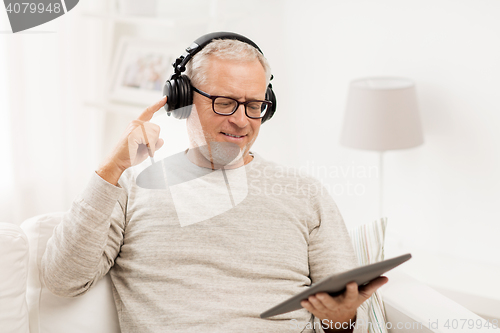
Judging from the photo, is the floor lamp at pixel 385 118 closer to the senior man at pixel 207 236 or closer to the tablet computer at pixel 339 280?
the senior man at pixel 207 236

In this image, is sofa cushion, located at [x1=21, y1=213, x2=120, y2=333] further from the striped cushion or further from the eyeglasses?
the striped cushion

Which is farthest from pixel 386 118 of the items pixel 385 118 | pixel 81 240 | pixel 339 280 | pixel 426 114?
pixel 81 240

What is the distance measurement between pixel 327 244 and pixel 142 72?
1.32 metres

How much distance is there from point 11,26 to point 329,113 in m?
1.43

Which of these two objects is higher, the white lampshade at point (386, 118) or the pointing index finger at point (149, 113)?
the pointing index finger at point (149, 113)

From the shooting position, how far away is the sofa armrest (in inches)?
42.2

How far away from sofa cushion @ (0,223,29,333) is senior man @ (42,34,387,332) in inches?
2.0

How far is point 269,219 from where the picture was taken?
1.18 m

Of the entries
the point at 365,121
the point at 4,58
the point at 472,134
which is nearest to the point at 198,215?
the point at 365,121

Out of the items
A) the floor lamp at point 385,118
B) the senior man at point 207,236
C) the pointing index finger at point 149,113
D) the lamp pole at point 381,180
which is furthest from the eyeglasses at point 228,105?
the lamp pole at point 381,180

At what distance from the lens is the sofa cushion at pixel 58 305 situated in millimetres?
1079

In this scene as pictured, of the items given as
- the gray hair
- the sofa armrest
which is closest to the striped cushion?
the sofa armrest

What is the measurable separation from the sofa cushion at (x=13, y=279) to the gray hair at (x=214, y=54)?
54 centimetres

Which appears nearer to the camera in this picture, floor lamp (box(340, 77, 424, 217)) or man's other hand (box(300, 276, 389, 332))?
man's other hand (box(300, 276, 389, 332))
